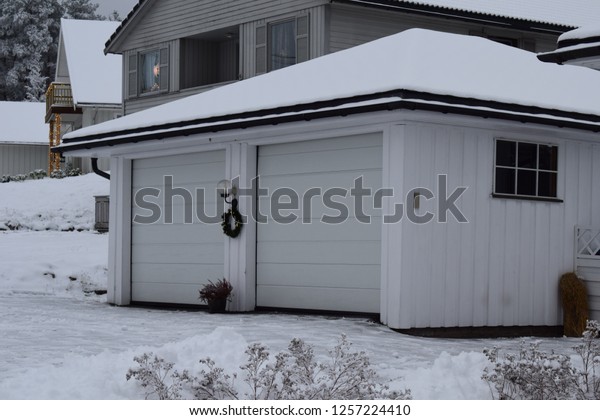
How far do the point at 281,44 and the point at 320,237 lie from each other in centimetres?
967

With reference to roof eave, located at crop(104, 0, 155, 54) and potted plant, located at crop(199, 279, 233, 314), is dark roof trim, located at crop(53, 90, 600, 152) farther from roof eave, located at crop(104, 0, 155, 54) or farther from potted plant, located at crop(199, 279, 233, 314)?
roof eave, located at crop(104, 0, 155, 54)

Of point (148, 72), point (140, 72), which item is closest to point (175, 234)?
point (148, 72)

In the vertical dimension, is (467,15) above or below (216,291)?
above

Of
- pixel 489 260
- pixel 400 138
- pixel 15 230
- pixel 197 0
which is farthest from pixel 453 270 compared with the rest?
pixel 15 230

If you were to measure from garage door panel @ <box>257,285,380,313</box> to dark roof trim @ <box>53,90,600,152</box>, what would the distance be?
2349mm

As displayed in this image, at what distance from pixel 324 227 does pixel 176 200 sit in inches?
139

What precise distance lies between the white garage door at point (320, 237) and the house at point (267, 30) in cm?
754

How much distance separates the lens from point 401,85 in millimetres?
11836

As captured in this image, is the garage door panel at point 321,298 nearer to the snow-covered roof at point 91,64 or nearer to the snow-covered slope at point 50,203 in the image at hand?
the snow-covered slope at point 50,203

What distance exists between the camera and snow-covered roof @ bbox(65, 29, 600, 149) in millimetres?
12383

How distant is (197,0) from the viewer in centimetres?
2502

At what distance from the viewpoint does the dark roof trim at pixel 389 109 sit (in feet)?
38.7

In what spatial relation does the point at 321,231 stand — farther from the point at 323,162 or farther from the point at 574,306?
the point at 574,306

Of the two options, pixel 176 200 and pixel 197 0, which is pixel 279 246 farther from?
pixel 197 0
